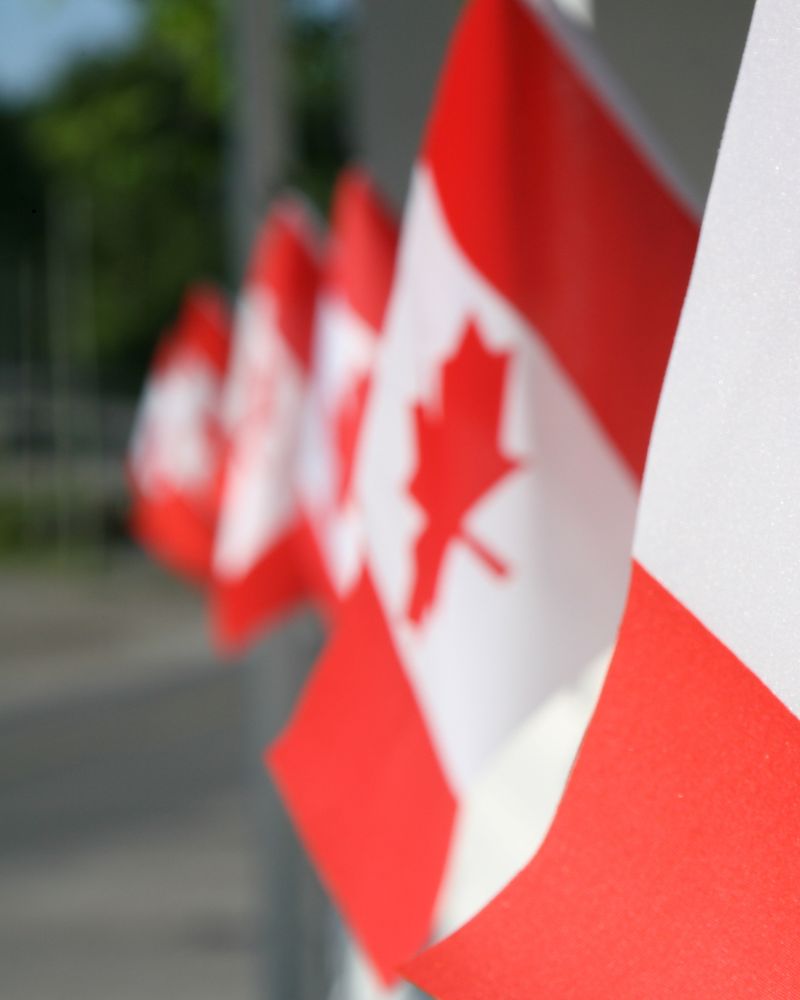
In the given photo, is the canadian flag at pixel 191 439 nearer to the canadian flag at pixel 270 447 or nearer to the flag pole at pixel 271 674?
the flag pole at pixel 271 674

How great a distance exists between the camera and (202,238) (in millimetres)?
24891

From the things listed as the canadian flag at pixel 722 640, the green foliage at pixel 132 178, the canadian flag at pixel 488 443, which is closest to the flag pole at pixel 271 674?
the canadian flag at pixel 488 443

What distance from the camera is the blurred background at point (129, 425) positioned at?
10.8 feet

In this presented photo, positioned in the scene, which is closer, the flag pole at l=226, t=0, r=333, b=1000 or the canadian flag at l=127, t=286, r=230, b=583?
the flag pole at l=226, t=0, r=333, b=1000

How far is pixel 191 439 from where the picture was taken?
287 inches

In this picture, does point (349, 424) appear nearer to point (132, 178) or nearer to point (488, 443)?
point (488, 443)

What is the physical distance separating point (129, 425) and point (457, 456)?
78.8 feet

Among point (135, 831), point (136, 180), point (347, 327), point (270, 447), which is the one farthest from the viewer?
point (136, 180)

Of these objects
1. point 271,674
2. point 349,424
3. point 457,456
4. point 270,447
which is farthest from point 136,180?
point 457,456

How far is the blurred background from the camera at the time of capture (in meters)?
3.29

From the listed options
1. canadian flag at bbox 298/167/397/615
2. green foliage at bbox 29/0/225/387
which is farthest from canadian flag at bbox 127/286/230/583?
green foliage at bbox 29/0/225/387

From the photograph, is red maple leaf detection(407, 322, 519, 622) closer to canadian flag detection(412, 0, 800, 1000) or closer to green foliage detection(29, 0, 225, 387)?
canadian flag detection(412, 0, 800, 1000)

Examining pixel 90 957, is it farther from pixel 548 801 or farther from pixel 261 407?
pixel 548 801

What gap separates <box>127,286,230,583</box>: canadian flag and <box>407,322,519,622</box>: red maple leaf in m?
4.88
